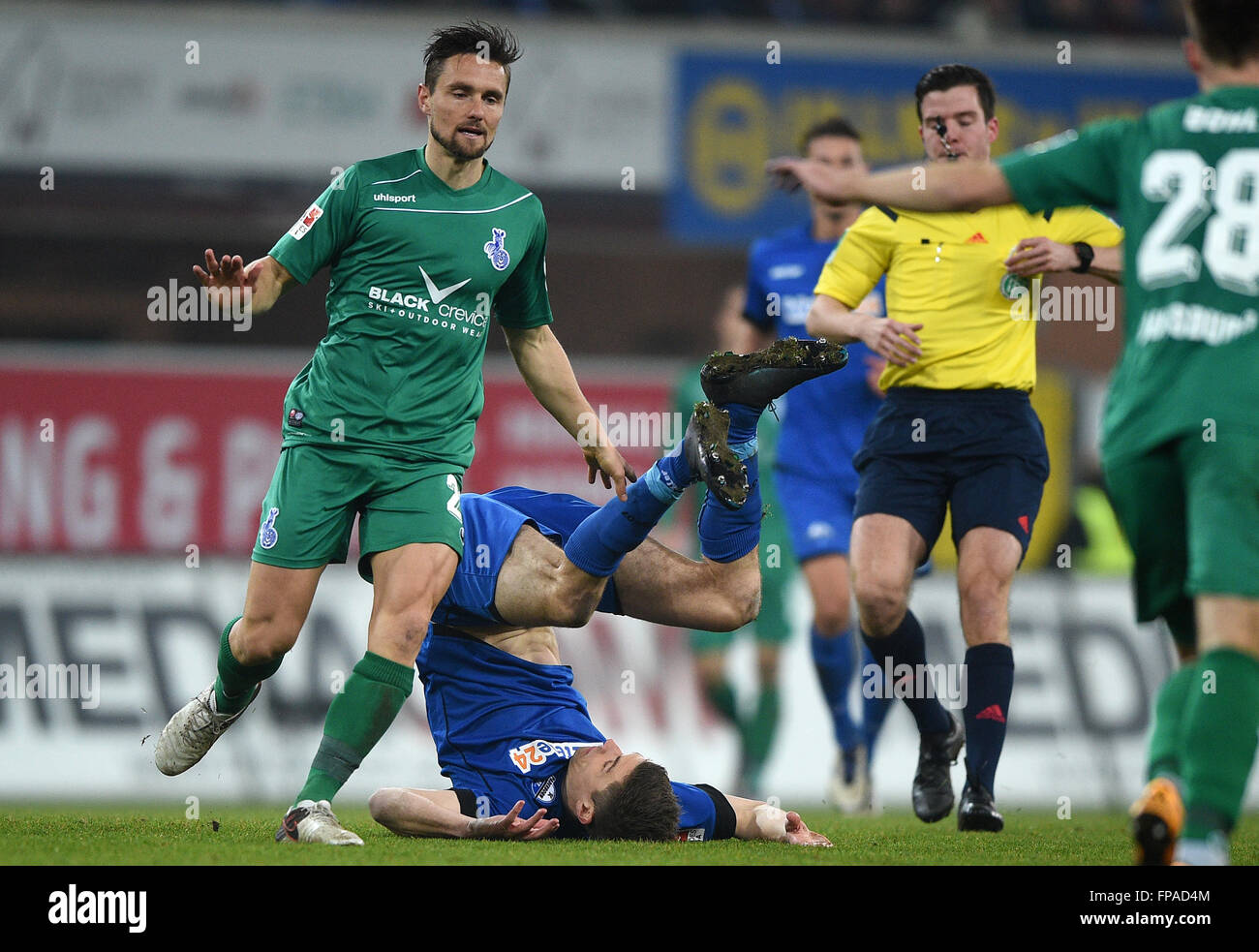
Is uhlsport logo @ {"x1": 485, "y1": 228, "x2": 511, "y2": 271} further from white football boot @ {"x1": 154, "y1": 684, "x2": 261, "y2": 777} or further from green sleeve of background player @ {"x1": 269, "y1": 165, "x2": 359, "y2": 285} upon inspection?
white football boot @ {"x1": 154, "y1": 684, "x2": 261, "y2": 777}

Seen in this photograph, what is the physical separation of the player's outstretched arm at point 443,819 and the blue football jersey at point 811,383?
3321 mm

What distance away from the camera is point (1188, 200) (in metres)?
3.79

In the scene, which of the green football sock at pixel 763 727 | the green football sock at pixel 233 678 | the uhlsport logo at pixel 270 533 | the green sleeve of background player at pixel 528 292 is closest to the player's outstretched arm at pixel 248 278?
the uhlsport logo at pixel 270 533

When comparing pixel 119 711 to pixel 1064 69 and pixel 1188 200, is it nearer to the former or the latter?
pixel 1188 200

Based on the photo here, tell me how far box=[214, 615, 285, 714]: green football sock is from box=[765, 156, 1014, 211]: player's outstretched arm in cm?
256

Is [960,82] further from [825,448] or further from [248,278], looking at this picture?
[248,278]

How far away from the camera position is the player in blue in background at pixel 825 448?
25.5ft

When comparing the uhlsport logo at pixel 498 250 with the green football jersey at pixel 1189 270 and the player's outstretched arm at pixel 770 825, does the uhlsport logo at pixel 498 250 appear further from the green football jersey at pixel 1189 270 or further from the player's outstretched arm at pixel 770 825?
the green football jersey at pixel 1189 270

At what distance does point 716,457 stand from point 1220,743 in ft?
6.48

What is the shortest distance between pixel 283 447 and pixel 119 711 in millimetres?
4763

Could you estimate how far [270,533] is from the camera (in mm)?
5277

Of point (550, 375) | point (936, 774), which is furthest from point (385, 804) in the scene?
point (936, 774)

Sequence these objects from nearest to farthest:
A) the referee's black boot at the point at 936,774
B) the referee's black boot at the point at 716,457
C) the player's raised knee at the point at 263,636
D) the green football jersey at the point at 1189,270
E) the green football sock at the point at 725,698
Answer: the green football jersey at the point at 1189,270 < the referee's black boot at the point at 716,457 < the player's raised knee at the point at 263,636 < the referee's black boot at the point at 936,774 < the green football sock at the point at 725,698
